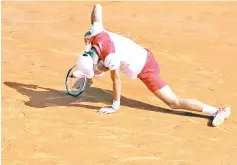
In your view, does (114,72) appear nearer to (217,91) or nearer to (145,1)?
(217,91)

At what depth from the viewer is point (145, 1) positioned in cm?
1259

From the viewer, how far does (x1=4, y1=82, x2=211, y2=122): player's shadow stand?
833 centimetres

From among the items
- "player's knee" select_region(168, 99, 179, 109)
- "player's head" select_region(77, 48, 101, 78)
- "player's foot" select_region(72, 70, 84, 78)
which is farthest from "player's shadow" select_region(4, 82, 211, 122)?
"player's head" select_region(77, 48, 101, 78)

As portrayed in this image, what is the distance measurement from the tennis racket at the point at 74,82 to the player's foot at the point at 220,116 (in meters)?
1.86

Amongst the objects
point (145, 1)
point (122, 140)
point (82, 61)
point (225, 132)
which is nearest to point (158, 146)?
point (122, 140)

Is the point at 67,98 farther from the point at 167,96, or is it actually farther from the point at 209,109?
the point at 209,109

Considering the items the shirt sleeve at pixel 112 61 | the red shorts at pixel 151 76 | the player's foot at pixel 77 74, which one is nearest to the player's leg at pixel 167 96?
the red shorts at pixel 151 76

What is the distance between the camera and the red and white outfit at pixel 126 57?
7.77 m

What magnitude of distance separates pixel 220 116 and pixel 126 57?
4.64 ft

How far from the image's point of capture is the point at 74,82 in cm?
863

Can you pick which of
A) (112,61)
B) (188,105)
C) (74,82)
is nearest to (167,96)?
(188,105)

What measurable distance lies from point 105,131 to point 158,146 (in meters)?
0.71

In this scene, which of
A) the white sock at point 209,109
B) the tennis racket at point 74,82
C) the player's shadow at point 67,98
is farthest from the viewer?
the tennis racket at point 74,82

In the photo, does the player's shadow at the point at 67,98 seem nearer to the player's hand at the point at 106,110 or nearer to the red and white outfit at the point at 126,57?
the player's hand at the point at 106,110
